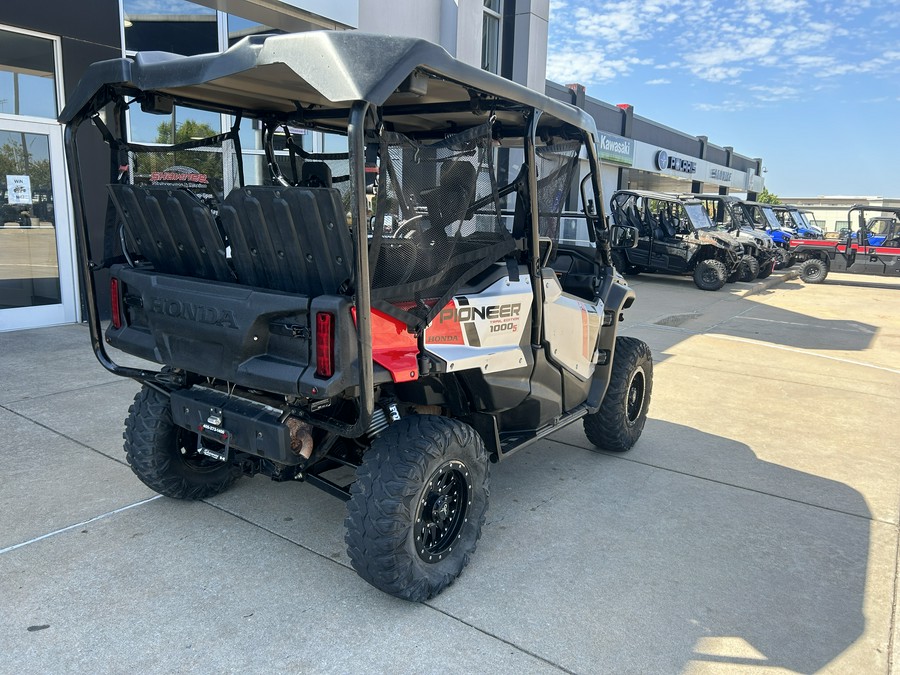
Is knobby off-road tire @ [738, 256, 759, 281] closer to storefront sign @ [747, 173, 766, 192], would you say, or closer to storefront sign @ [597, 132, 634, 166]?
storefront sign @ [597, 132, 634, 166]

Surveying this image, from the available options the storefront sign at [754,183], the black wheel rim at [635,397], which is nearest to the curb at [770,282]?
the black wheel rim at [635,397]

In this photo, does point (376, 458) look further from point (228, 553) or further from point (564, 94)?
point (564, 94)

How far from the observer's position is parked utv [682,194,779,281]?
16.5m

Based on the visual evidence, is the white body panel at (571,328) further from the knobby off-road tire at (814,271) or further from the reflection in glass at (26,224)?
the knobby off-road tire at (814,271)

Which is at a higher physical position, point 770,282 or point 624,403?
point 624,403

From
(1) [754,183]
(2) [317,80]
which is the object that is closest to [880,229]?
(2) [317,80]

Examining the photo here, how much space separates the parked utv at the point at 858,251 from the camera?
1714 cm

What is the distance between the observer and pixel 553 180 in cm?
354

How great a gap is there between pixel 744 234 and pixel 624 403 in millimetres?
13908

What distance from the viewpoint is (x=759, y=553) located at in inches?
136

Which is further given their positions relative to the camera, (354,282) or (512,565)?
(512,565)

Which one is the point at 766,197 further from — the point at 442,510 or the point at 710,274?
the point at 442,510

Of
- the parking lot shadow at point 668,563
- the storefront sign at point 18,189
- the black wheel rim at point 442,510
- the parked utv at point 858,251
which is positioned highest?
the storefront sign at point 18,189

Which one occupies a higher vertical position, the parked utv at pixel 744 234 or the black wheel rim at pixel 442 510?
the parked utv at pixel 744 234
